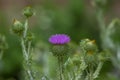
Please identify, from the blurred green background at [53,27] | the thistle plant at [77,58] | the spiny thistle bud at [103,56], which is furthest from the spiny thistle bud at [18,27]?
the blurred green background at [53,27]

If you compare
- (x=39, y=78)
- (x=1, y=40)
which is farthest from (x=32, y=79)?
(x=1, y=40)

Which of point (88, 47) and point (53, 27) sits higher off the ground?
point (53, 27)

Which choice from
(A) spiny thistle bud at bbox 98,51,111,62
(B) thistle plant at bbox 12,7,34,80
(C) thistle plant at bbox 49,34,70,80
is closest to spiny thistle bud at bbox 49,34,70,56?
(C) thistle plant at bbox 49,34,70,80

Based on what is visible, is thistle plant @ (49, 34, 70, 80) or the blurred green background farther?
the blurred green background

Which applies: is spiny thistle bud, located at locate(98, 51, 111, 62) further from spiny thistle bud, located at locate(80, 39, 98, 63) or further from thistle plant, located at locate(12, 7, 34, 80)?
thistle plant, located at locate(12, 7, 34, 80)

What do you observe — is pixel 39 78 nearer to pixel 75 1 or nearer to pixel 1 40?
pixel 1 40

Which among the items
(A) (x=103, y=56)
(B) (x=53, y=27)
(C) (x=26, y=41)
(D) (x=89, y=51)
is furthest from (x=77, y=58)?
(B) (x=53, y=27)

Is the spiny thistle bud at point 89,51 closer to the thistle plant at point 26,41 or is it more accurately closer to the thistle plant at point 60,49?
the thistle plant at point 60,49

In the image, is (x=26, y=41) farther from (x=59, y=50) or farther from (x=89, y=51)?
(x=89, y=51)
